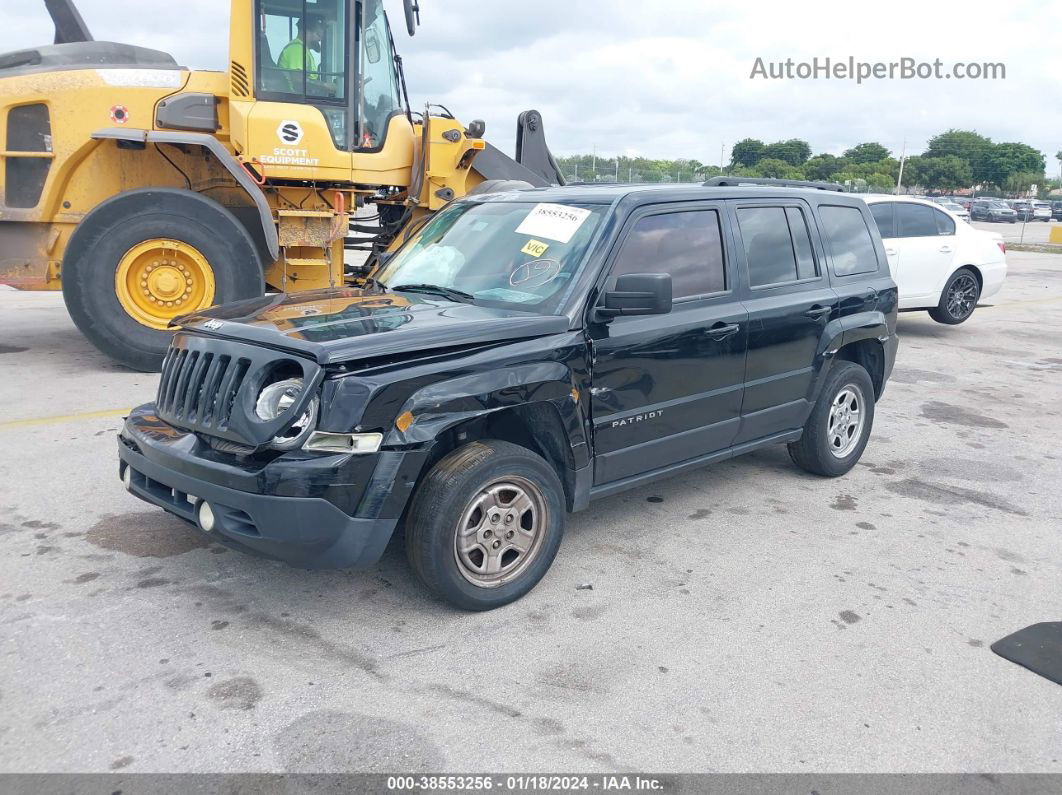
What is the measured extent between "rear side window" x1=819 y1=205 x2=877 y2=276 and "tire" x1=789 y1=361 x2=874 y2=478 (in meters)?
0.66

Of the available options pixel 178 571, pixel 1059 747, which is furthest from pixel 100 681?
pixel 1059 747

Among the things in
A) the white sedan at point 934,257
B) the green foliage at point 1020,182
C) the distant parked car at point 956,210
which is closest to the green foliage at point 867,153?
the green foliage at point 1020,182

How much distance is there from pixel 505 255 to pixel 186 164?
5.16m

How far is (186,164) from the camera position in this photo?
8.16 m

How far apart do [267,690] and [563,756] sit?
1105mm

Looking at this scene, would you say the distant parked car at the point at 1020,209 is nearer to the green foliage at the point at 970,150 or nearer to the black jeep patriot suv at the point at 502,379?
the green foliage at the point at 970,150

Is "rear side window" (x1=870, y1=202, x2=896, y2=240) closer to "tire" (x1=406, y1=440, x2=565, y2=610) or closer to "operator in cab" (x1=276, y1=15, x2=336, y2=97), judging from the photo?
"operator in cab" (x1=276, y1=15, x2=336, y2=97)

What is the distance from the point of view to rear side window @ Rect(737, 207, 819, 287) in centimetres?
491

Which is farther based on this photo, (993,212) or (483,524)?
(993,212)

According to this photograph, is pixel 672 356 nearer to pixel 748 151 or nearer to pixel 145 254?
pixel 145 254

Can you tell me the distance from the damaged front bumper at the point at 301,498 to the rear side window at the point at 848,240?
3.43 m

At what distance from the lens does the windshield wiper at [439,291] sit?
4178 mm

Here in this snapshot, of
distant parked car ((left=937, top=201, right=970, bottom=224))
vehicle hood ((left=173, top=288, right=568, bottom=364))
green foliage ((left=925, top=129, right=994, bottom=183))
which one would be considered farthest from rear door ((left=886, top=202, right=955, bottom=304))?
green foliage ((left=925, top=129, right=994, bottom=183))

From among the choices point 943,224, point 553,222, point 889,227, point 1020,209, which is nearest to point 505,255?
point 553,222
